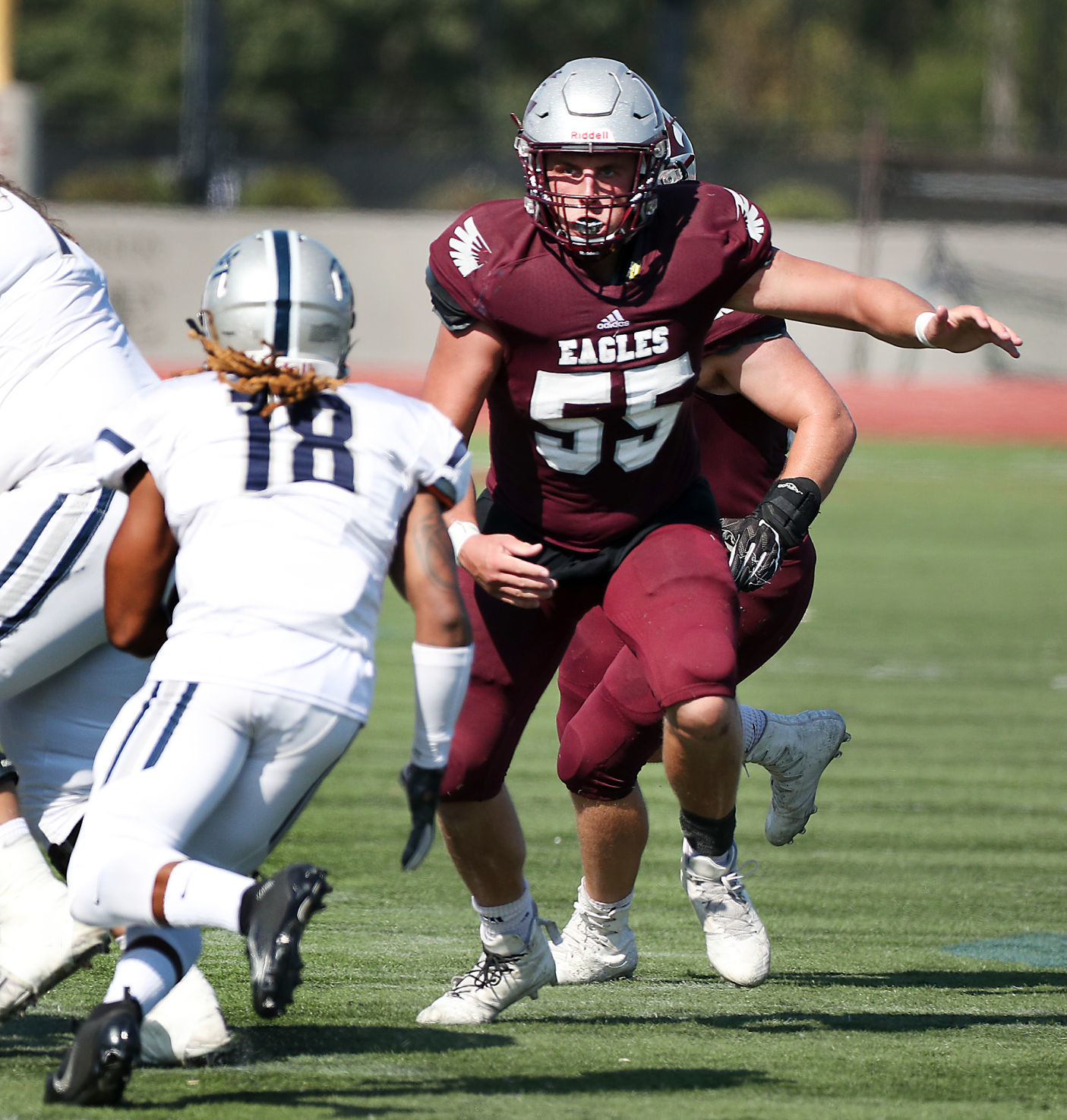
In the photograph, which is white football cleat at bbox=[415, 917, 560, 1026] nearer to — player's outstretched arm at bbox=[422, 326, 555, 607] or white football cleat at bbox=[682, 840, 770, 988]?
white football cleat at bbox=[682, 840, 770, 988]

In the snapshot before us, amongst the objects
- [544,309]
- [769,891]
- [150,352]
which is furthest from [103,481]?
[150,352]

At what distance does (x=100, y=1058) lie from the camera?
3.02m

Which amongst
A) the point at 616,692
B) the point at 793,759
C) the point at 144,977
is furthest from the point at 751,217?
the point at 144,977

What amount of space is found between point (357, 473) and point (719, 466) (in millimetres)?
1986

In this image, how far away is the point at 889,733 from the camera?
8.04m

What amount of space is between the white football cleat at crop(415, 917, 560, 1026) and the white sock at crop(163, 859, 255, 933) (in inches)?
41.1

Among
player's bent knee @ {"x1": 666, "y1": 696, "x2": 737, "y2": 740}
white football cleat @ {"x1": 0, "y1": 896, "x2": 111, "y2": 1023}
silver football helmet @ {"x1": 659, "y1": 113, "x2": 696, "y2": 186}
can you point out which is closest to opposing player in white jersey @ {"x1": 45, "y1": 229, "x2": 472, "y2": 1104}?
white football cleat @ {"x1": 0, "y1": 896, "x2": 111, "y2": 1023}

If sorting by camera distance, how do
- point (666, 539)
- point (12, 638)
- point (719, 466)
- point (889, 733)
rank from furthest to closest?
point (889, 733) → point (719, 466) → point (666, 539) → point (12, 638)

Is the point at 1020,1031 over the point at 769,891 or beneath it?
over

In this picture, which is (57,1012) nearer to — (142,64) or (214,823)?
(214,823)

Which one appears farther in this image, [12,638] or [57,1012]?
[57,1012]

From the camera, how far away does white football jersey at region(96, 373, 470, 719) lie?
3.16 metres

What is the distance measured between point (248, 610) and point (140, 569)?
0.24m

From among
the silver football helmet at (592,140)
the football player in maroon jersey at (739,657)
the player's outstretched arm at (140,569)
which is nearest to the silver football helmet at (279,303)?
the player's outstretched arm at (140,569)
